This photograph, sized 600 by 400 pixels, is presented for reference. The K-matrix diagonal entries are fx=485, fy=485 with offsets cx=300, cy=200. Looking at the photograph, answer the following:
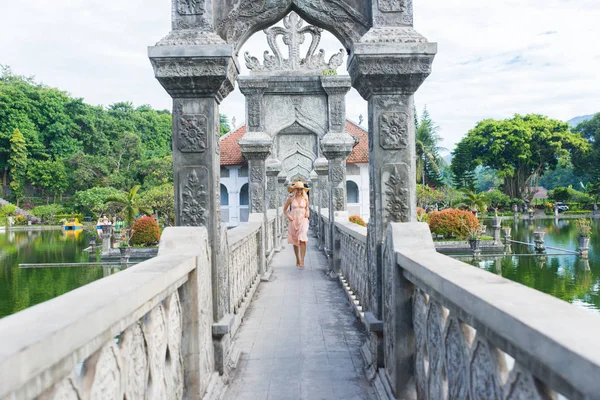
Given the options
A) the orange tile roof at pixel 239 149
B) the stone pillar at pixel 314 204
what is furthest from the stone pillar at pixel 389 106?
the orange tile roof at pixel 239 149

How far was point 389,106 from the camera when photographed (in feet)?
12.8

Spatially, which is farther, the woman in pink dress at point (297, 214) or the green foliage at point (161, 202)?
the green foliage at point (161, 202)

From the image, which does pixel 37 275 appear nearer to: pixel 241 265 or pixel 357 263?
pixel 241 265

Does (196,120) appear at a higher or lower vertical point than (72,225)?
higher

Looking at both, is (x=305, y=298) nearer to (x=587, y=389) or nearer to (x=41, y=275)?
(x=587, y=389)

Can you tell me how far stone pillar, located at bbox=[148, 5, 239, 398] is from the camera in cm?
369

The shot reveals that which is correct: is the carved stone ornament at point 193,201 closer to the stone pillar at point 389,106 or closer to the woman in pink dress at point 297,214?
the stone pillar at point 389,106

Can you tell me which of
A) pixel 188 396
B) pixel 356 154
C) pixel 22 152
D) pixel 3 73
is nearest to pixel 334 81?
pixel 188 396

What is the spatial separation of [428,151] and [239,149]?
19.6 meters

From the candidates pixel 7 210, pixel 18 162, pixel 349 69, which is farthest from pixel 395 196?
pixel 18 162

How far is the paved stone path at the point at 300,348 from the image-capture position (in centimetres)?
355

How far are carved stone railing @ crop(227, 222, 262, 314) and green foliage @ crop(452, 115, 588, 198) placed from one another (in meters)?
41.0

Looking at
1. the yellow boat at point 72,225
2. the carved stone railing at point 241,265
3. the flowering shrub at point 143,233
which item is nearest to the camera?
the carved stone railing at point 241,265

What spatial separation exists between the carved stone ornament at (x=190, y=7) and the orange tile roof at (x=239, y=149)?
2497 centimetres
